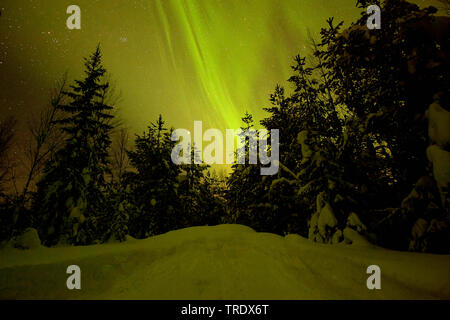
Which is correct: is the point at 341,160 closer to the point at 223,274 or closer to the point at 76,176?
the point at 223,274

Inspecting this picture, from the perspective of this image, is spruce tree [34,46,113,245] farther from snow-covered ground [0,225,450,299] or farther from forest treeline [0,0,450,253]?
snow-covered ground [0,225,450,299]

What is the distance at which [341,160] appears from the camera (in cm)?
741

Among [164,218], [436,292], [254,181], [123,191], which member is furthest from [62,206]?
[436,292]

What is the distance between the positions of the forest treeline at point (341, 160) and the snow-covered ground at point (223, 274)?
8.39 ft

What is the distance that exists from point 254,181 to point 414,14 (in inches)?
417

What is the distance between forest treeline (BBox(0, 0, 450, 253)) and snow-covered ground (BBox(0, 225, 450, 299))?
256 cm

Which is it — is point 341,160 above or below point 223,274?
above

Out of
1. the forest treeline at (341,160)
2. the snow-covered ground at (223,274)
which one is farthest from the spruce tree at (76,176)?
the snow-covered ground at (223,274)

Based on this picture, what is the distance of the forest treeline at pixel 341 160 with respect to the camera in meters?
5.25

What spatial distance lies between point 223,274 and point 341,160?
6.31m

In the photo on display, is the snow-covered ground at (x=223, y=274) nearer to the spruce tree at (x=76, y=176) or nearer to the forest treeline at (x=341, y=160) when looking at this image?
the forest treeline at (x=341, y=160)

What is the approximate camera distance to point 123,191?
1358cm

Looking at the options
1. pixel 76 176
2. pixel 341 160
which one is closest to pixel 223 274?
pixel 341 160

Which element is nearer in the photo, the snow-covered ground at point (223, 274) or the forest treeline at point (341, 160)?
the snow-covered ground at point (223, 274)
